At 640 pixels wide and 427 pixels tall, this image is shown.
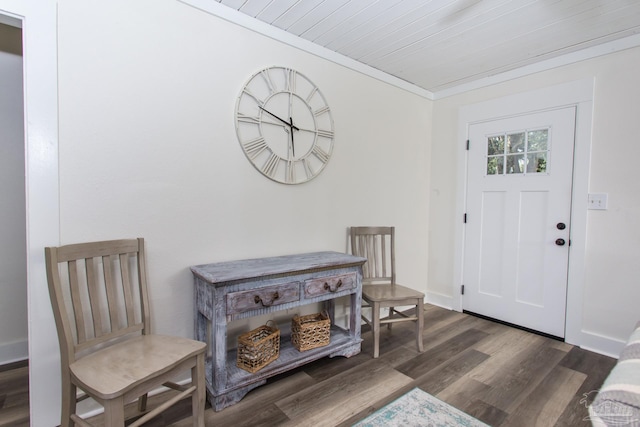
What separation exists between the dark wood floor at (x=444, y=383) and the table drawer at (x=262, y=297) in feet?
Answer: 1.80

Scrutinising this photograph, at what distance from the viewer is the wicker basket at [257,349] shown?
182cm

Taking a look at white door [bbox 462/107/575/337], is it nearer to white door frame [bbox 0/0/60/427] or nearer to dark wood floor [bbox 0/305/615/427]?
dark wood floor [bbox 0/305/615/427]

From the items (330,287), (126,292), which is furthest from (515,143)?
(126,292)

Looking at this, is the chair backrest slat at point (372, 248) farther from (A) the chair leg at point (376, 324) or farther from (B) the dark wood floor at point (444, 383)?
(B) the dark wood floor at point (444, 383)

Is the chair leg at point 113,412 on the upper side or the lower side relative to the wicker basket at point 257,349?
upper

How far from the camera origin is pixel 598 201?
2.45 m

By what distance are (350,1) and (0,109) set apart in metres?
2.39

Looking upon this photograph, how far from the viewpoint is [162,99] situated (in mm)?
1811

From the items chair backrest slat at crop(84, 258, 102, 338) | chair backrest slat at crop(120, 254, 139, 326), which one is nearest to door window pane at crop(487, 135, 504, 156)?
chair backrest slat at crop(120, 254, 139, 326)

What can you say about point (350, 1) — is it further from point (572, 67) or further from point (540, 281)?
point (540, 281)

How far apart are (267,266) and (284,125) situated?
1053 mm

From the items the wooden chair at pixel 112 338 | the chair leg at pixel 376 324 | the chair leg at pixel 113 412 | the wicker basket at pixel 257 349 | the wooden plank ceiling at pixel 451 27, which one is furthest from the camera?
the chair leg at pixel 376 324

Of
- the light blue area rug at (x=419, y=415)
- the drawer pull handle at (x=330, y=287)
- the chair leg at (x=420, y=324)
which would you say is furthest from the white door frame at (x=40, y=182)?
the chair leg at (x=420, y=324)

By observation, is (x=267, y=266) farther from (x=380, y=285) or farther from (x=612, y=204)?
(x=612, y=204)
